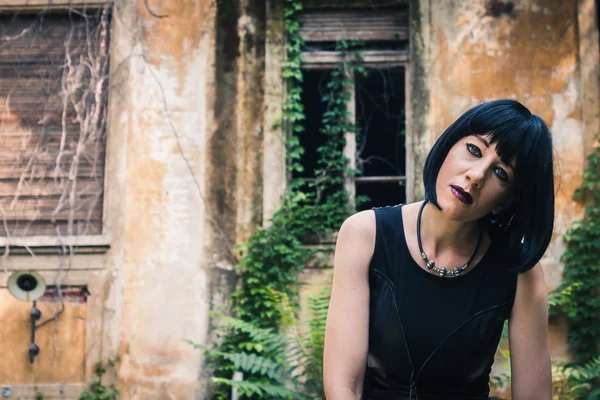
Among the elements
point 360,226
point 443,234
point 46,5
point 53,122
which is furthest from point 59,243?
point 443,234

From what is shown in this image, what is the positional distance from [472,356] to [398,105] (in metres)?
5.49

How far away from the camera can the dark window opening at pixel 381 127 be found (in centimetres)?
710

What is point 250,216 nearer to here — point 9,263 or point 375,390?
point 9,263

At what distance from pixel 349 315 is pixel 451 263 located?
1.14 feet

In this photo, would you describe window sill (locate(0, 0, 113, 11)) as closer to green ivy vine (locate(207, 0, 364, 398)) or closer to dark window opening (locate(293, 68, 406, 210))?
green ivy vine (locate(207, 0, 364, 398))

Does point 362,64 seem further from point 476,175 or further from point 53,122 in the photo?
point 476,175

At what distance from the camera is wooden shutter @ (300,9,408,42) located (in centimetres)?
710

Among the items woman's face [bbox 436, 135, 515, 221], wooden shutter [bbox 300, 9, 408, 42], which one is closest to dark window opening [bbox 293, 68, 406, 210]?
wooden shutter [bbox 300, 9, 408, 42]

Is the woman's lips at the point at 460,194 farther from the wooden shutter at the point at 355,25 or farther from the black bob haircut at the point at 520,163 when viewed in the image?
the wooden shutter at the point at 355,25

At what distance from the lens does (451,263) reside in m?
2.15

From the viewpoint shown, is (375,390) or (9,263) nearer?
(375,390)

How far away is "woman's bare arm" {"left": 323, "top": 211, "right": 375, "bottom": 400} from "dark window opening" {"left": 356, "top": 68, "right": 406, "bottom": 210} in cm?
472

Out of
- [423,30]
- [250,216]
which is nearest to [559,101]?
[423,30]

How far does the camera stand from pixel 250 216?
6848 millimetres
